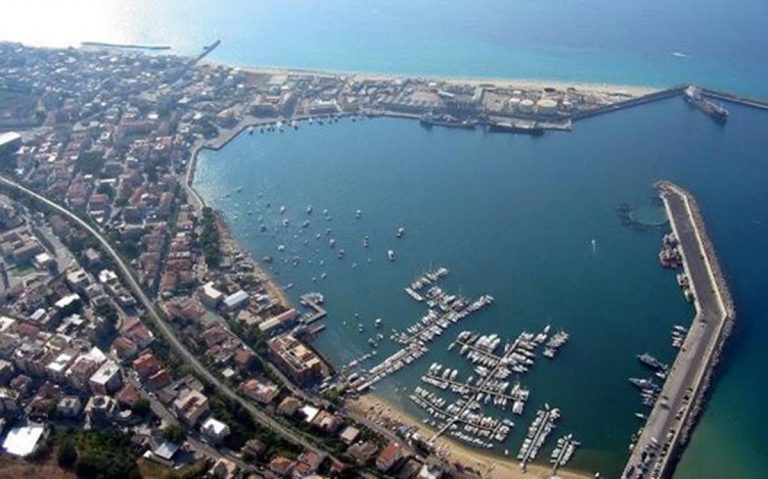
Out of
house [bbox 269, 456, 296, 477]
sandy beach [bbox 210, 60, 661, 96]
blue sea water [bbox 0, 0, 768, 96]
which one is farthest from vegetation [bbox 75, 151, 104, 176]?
house [bbox 269, 456, 296, 477]

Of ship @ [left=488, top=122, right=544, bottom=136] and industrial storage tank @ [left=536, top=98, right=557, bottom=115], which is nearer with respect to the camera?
ship @ [left=488, top=122, right=544, bottom=136]

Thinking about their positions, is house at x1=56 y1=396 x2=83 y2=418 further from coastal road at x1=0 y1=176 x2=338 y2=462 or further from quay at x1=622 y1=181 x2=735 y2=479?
quay at x1=622 y1=181 x2=735 y2=479

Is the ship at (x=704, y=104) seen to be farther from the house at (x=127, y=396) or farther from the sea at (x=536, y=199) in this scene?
the house at (x=127, y=396)

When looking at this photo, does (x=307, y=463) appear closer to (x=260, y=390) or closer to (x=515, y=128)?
(x=260, y=390)

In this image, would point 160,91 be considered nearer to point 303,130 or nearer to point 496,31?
point 303,130

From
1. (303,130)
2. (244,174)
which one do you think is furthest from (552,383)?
(303,130)

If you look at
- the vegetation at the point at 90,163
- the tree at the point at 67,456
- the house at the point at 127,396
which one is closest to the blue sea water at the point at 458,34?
the vegetation at the point at 90,163
